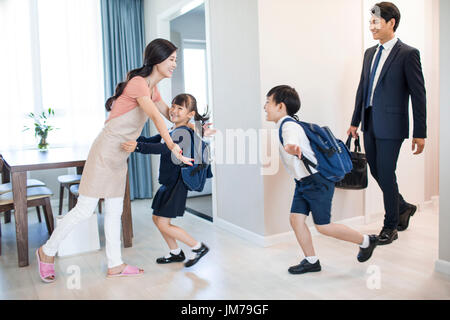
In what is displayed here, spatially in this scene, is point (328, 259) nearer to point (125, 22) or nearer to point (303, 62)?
point (303, 62)

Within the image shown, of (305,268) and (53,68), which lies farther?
(53,68)

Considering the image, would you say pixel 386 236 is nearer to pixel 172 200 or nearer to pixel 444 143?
pixel 444 143

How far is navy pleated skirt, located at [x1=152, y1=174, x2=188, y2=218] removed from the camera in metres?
2.34

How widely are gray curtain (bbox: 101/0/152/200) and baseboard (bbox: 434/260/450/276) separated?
314 centimetres

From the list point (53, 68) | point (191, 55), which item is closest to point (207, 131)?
point (53, 68)

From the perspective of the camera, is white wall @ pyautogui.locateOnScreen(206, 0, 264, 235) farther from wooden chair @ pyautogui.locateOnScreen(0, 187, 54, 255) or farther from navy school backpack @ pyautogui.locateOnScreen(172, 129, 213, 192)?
wooden chair @ pyautogui.locateOnScreen(0, 187, 54, 255)

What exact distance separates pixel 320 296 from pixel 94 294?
3.75ft

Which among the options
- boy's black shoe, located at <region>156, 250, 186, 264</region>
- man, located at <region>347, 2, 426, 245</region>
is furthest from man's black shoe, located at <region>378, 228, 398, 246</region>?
boy's black shoe, located at <region>156, 250, 186, 264</region>

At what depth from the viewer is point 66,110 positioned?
4.46 meters

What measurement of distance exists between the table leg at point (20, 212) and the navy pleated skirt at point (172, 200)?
88 centimetres

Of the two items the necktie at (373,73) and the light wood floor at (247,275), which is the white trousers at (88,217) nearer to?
the light wood floor at (247,275)

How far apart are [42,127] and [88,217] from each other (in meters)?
2.22

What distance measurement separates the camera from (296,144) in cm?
201
